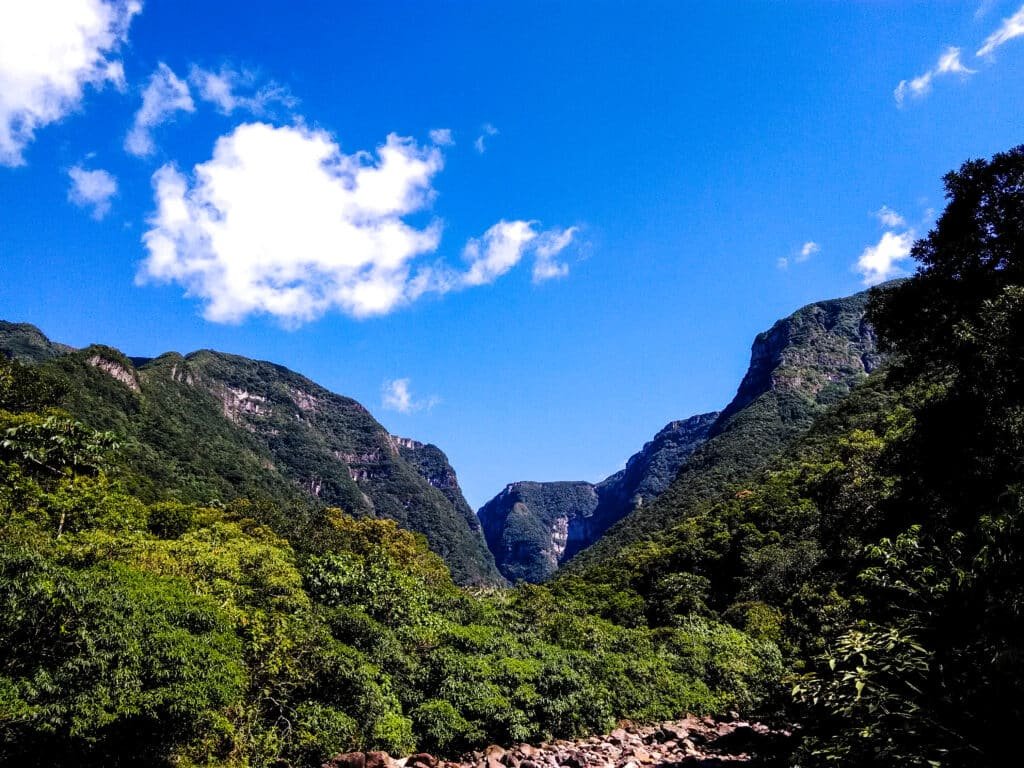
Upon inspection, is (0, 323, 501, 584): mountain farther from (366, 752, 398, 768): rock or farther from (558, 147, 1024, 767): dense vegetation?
(558, 147, 1024, 767): dense vegetation

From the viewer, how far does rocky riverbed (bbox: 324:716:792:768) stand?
12625mm

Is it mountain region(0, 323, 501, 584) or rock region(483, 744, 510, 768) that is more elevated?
mountain region(0, 323, 501, 584)

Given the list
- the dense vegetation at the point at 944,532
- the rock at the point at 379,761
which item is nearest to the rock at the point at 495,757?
the rock at the point at 379,761

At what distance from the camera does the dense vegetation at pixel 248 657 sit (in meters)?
10.0

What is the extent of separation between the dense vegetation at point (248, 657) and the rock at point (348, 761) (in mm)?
258

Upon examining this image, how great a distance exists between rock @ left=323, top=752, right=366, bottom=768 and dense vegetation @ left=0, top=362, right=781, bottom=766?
0.26 m

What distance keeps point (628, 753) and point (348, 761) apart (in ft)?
22.8

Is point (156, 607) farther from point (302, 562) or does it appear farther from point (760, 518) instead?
point (760, 518)

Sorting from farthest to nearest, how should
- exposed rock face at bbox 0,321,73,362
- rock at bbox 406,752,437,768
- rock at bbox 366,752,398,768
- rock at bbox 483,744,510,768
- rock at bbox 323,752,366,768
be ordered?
exposed rock face at bbox 0,321,73,362 → rock at bbox 483,744,510,768 → rock at bbox 406,752,437,768 → rock at bbox 366,752,398,768 → rock at bbox 323,752,366,768

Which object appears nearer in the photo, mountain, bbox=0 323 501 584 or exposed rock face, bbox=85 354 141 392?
mountain, bbox=0 323 501 584

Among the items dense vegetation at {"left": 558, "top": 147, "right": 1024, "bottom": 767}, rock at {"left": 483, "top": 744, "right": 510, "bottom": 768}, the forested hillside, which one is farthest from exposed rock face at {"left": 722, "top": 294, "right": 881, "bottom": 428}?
rock at {"left": 483, "top": 744, "right": 510, "bottom": 768}

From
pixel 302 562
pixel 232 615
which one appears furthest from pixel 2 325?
pixel 232 615

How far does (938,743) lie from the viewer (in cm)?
409

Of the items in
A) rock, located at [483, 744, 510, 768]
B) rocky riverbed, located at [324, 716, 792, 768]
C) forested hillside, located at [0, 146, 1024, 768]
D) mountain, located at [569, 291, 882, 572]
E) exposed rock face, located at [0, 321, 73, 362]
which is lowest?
rocky riverbed, located at [324, 716, 792, 768]
